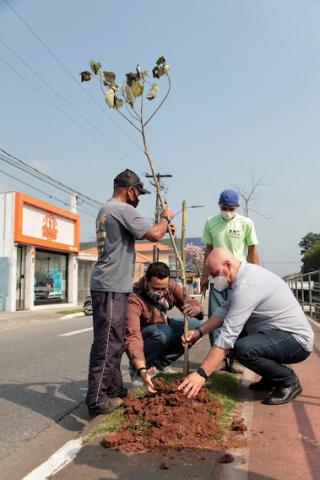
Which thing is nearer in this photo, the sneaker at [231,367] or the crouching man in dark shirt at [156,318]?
the crouching man in dark shirt at [156,318]

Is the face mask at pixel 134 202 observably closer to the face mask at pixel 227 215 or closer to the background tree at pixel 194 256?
the face mask at pixel 227 215

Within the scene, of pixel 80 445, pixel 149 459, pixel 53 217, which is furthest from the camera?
pixel 53 217

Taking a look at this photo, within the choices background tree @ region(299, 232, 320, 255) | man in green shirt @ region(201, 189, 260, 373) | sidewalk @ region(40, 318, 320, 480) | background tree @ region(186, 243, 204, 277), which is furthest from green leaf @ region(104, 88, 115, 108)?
background tree @ region(299, 232, 320, 255)

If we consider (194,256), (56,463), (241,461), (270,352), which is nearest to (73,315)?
(270,352)

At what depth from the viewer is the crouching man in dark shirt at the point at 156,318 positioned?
4.07 meters

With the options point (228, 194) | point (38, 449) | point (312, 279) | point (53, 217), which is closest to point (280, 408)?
point (38, 449)

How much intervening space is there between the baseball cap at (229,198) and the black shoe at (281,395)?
6.39 feet

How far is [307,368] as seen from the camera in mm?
5102

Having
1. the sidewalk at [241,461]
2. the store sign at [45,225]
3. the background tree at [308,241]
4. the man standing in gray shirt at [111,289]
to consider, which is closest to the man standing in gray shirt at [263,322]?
the sidewalk at [241,461]

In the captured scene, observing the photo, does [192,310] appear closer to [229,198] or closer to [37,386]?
[229,198]

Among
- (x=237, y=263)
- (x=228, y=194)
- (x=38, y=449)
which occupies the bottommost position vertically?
(x=38, y=449)

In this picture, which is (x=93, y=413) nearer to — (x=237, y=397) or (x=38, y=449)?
(x=38, y=449)

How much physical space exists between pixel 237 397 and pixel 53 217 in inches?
809

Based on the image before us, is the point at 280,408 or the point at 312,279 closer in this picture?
the point at 280,408
